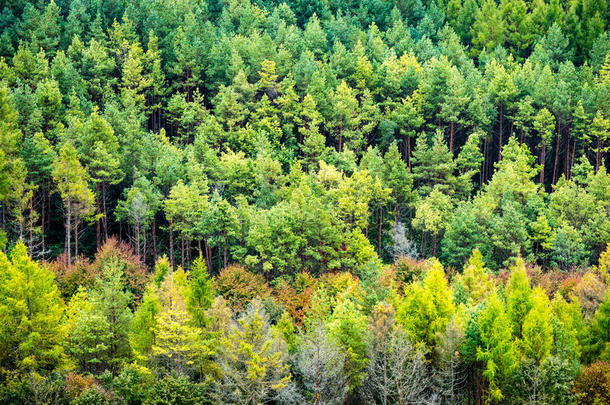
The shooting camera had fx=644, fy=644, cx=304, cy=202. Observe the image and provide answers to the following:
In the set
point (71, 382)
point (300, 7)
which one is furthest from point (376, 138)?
point (71, 382)

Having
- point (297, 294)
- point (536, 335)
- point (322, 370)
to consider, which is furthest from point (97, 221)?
point (536, 335)

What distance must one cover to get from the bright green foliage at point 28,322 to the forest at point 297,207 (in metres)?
0.16

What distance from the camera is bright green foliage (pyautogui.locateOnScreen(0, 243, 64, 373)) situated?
41938mm

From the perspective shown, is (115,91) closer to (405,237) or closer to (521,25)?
(405,237)

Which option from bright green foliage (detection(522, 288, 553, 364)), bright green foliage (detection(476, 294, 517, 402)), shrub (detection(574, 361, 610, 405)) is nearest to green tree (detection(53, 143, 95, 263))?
bright green foliage (detection(476, 294, 517, 402))

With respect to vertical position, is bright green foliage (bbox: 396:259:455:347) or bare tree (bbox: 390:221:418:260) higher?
bright green foliage (bbox: 396:259:455:347)

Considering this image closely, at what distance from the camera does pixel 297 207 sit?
62969 millimetres

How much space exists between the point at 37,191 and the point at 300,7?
6976cm

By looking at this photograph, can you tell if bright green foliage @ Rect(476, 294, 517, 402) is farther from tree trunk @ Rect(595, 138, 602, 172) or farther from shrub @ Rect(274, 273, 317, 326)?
tree trunk @ Rect(595, 138, 602, 172)

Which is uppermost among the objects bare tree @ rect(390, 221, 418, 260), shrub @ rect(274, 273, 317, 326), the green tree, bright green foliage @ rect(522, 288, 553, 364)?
the green tree

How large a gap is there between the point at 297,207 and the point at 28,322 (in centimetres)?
2810

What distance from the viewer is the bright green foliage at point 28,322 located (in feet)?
138

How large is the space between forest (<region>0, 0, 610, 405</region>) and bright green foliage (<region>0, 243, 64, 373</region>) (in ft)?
0.52

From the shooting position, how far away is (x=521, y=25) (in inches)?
4542
